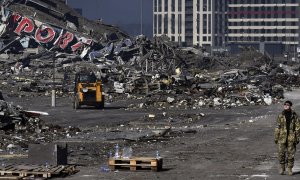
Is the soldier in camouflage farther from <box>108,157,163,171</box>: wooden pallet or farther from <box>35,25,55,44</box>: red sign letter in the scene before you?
<box>35,25,55,44</box>: red sign letter

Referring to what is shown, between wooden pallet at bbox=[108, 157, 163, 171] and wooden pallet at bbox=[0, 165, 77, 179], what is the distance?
0.99 metres

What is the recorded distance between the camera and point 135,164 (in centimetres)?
2295

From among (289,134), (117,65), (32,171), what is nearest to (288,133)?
(289,134)

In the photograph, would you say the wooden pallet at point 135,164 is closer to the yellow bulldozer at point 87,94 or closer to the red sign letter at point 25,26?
the yellow bulldozer at point 87,94

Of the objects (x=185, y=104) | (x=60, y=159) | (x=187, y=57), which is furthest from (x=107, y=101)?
(x=187, y=57)

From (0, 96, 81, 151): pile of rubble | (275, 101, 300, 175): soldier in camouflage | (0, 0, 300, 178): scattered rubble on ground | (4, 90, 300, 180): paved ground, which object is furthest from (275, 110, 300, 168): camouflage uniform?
(0, 96, 81, 151): pile of rubble

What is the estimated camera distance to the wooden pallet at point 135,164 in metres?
23.0

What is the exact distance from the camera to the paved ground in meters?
22.5

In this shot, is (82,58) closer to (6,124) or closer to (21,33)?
(21,33)

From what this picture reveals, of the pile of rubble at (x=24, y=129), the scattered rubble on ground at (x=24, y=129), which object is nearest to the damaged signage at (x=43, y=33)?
the scattered rubble on ground at (x=24, y=129)

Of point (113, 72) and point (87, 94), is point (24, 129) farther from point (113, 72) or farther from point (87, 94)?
point (113, 72)

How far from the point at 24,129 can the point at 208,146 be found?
7.52 meters

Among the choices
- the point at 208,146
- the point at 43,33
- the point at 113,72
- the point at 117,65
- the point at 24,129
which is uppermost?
the point at 43,33

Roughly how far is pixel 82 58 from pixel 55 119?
64144 millimetres
